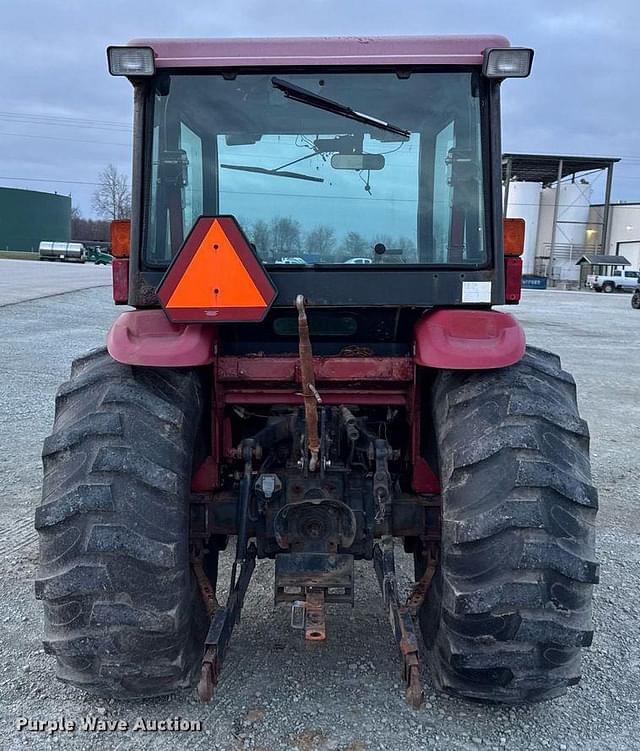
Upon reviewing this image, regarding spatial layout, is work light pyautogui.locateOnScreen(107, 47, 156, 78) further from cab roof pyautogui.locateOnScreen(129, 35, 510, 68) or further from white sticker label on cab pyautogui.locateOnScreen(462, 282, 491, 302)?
white sticker label on cab pyautogui.locateOnScreen(462, 282, 491, 302)

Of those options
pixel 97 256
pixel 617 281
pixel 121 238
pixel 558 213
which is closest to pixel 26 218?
pixel 97 256

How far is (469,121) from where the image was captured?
9.25 feet

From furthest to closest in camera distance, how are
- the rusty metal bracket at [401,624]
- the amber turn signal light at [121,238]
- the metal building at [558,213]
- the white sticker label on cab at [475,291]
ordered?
1. the metal building at [558,213]
2. the amber turn signal light at [121,238]
3. the white sticker label on cab at [475,291]
4. the rusty metal bracket at [401,624]

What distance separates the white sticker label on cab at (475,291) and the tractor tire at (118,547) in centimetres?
122

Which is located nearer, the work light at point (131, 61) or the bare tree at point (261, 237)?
the work light at point (131, 61)

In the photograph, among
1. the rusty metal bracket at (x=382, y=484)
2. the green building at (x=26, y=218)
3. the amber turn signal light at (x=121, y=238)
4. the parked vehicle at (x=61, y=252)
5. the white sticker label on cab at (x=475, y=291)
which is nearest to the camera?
the white sticker label on cab at (x=475, y=291)

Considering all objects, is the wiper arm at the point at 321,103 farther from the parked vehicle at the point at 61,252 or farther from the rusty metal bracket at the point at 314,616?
the parked vehicle at the point at 61,252

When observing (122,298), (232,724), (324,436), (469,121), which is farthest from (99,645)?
(469,121)

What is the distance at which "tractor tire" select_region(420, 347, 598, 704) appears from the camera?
2.45m

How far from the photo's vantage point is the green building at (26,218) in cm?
7181

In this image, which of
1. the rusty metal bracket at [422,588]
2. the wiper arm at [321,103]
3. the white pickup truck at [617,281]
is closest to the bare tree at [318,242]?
the wiper arm at [321,103]

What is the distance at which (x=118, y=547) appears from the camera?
96.7 inches

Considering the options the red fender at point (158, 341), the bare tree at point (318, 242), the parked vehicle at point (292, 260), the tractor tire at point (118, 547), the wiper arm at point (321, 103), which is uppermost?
the wiper arm at point (321, 103)

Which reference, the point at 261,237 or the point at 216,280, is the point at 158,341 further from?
the point at 261,237
